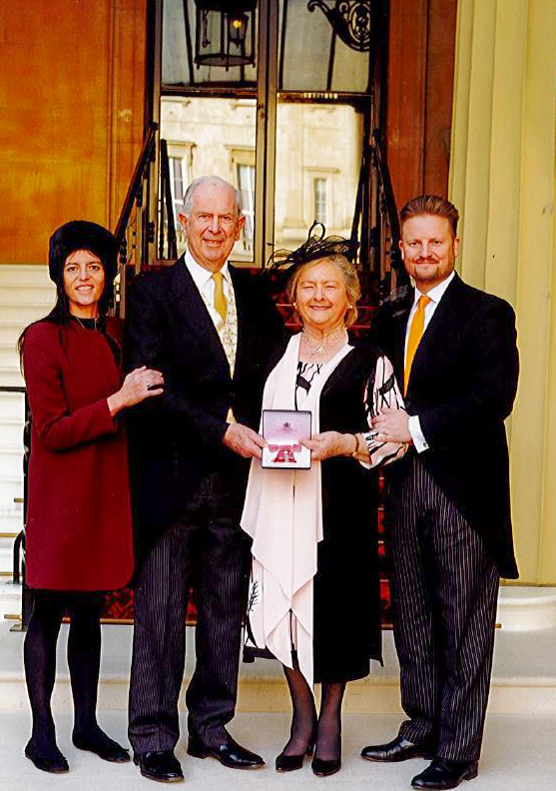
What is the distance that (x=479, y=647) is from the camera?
386 centimetres

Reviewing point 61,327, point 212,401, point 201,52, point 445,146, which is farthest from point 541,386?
point 201,52

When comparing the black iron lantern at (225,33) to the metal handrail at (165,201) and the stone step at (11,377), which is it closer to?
the metal handrail at (165,201)

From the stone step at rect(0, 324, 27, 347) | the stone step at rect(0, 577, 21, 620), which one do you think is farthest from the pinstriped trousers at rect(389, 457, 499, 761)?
the stone step at rect(0, 324, 27, 347)

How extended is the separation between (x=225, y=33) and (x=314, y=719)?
7788 mm

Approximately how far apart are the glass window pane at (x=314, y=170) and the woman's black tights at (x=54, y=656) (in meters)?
9.19

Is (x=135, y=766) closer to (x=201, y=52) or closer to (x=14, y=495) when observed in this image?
(x=14, y=495)

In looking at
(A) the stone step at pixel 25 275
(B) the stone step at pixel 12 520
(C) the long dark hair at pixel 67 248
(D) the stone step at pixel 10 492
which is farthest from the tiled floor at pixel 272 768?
(A) the stone step at pixel 25 275

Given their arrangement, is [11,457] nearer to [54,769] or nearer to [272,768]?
[54,769]

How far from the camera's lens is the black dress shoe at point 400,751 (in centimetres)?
410

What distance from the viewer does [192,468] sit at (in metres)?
3.88

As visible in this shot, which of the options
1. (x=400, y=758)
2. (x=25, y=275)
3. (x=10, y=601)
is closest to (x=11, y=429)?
(x=10, y=601)

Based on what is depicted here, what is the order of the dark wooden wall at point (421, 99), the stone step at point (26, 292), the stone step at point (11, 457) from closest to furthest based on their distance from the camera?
the stone step at point (11, 457) < the stone step at point (26, 292) < the dark wooden wall at point (421, 99)

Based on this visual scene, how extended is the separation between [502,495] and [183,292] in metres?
1.25

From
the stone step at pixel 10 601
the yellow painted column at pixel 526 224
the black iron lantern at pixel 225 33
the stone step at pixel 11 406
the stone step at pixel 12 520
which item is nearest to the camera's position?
the stone step at pixel 10 601
